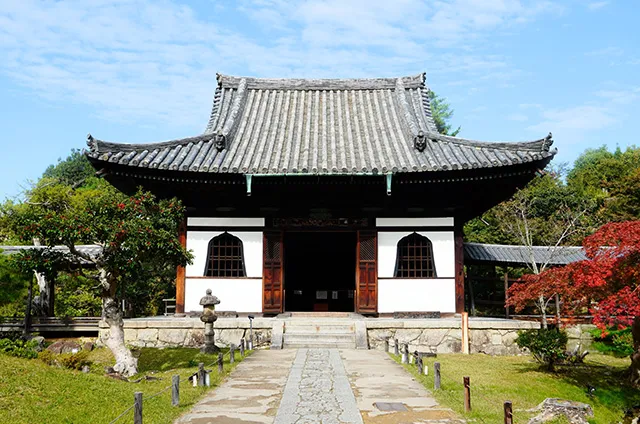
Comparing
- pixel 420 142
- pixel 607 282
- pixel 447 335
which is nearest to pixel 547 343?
pixel 607 282

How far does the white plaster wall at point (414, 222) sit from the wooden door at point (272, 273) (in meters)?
3.42

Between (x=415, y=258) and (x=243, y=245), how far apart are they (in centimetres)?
573

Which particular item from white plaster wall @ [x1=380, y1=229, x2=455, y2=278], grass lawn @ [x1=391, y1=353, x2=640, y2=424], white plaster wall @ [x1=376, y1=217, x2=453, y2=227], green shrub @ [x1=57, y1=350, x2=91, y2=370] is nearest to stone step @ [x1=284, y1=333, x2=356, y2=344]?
grass lawn @ [x1=391, y1=353, x2=640, y2=424]

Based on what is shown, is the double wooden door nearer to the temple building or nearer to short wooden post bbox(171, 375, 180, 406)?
the temple building

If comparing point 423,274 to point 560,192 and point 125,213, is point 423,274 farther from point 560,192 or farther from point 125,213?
point 560,192

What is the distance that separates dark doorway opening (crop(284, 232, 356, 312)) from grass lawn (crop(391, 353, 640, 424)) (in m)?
11.3

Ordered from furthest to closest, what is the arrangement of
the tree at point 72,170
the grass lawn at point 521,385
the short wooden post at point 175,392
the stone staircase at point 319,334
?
the tree at point 72,170, the stone staircase at point 319,334, the grass lawn at point 521,385, the short wooden post at point 175,392

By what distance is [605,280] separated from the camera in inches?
472

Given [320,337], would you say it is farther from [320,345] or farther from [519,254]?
[519,254]

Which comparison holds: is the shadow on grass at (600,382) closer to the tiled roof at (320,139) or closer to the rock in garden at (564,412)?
the rock in garden at (564,412)

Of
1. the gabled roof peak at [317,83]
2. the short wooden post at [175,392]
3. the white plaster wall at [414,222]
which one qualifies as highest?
the gabled roof peak at [317,83]

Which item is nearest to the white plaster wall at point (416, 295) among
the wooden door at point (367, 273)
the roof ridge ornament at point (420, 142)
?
the wooden door at point (367, 273)

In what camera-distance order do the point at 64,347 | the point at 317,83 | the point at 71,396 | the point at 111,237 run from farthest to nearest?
the point at 317,83
the point at 64,347
the point at 111,237
the point at 71,396

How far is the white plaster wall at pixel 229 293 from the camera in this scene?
18.5 m
